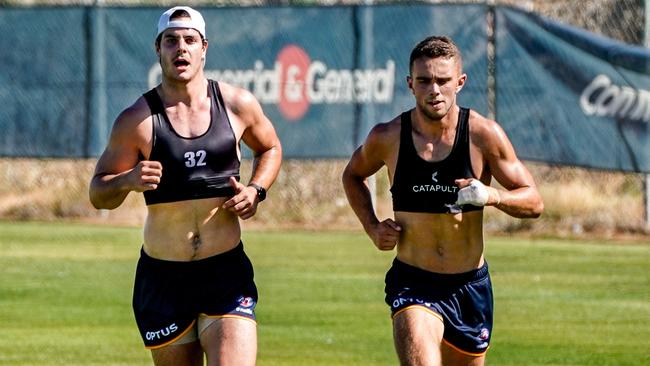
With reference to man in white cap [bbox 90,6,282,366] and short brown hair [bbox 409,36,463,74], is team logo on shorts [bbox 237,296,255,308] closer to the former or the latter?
man in white cap [bbox 90,6,282,366]

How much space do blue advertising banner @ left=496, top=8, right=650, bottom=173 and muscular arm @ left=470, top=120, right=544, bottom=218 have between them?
1140 centimetres

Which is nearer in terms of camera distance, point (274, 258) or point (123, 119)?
point (123, 119)

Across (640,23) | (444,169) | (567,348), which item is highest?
(640,23)

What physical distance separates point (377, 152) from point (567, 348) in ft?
13.7

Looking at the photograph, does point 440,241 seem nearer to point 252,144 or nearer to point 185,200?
point 252,144

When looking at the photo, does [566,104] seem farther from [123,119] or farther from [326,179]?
[123,119]

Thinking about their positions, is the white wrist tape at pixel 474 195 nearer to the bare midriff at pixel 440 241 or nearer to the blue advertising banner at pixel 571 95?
the bare midriff at pixel 440 241

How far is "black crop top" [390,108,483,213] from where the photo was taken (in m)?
8.32

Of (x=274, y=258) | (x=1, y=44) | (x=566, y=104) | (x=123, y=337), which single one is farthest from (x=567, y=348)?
(x=1, y=44)

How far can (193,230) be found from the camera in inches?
323

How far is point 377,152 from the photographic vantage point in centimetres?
857

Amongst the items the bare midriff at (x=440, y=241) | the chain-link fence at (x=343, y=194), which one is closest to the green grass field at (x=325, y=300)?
the chain-link fence at (x=343, y=194)

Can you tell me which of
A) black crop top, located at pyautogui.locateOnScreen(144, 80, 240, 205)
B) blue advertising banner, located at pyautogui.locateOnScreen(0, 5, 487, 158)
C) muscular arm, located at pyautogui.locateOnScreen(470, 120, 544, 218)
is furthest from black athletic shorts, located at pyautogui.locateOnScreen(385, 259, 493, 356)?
blue advertising banner, located at pyautogui.locateOnScreen(0, 5, 487, 158)

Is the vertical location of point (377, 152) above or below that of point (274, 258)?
above
